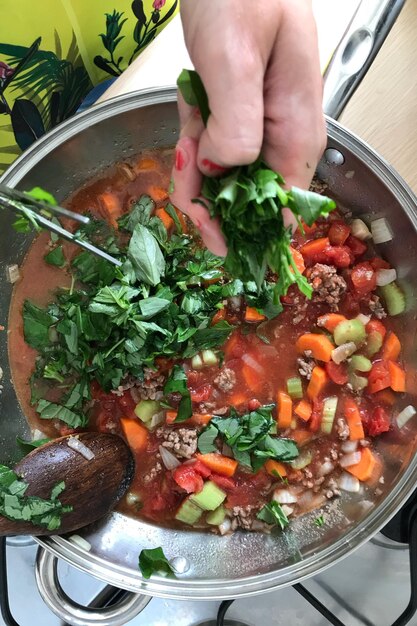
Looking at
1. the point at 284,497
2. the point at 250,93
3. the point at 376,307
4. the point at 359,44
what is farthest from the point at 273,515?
the point at 359,44

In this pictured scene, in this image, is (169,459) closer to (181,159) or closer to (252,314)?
(252,314)

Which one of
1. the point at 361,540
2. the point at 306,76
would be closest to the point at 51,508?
the point at 361,540

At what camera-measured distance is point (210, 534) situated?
6.48ft

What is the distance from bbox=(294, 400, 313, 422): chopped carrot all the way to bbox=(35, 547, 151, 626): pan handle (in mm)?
758

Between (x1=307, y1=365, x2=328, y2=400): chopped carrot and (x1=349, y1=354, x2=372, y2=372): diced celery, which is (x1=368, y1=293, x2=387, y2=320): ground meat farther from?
(x1=307, y1=365, x2=328, y2=400): chopped carrot

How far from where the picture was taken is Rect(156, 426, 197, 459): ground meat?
1.93 metres

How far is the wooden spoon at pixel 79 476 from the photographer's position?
5.69 ft

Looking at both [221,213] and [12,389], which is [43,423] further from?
[221,213]

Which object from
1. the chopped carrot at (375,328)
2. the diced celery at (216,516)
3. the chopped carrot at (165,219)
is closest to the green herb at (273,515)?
the diced celery at (216,516)

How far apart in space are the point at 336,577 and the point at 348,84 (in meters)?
1.69

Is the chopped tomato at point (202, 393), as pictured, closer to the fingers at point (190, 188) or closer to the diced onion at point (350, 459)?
the diced onion at point (350, 459)

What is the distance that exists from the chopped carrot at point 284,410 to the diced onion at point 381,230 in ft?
2.11

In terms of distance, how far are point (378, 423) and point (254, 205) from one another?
1068mm

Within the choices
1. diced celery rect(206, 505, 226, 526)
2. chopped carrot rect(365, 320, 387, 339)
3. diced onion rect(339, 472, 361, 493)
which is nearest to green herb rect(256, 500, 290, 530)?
diced celery rect(206, 505, 226, 526)
